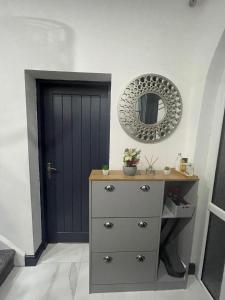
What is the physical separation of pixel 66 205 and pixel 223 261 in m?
1.71

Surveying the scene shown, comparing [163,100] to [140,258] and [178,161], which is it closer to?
[178,161]

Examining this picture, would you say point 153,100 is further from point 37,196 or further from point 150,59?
point 37,196

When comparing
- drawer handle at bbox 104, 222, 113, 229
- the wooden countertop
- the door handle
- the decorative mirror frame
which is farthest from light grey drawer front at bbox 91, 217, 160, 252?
the door handle

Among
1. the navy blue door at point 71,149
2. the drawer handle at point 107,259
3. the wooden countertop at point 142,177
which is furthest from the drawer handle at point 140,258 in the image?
the navy blue door at point 71,149

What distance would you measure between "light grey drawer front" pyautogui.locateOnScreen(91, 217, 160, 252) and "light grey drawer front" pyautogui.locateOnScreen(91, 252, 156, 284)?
0.07 metres

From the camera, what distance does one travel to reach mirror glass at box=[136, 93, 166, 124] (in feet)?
5.38

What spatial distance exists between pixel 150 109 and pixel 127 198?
89 cm

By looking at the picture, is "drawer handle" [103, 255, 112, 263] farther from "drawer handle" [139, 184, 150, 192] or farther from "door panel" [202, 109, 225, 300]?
"door panel" [202, 109, 225, 300]

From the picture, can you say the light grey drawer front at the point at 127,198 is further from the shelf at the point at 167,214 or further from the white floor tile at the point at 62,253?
the white floor tile at the point at 62,253

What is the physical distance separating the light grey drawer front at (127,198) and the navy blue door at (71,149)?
67cm

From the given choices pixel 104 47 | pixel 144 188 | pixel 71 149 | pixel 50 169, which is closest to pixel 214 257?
pixel 144 188

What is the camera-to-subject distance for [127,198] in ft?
4.74

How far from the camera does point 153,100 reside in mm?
1648

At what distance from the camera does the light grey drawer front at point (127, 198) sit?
4.66 ft
